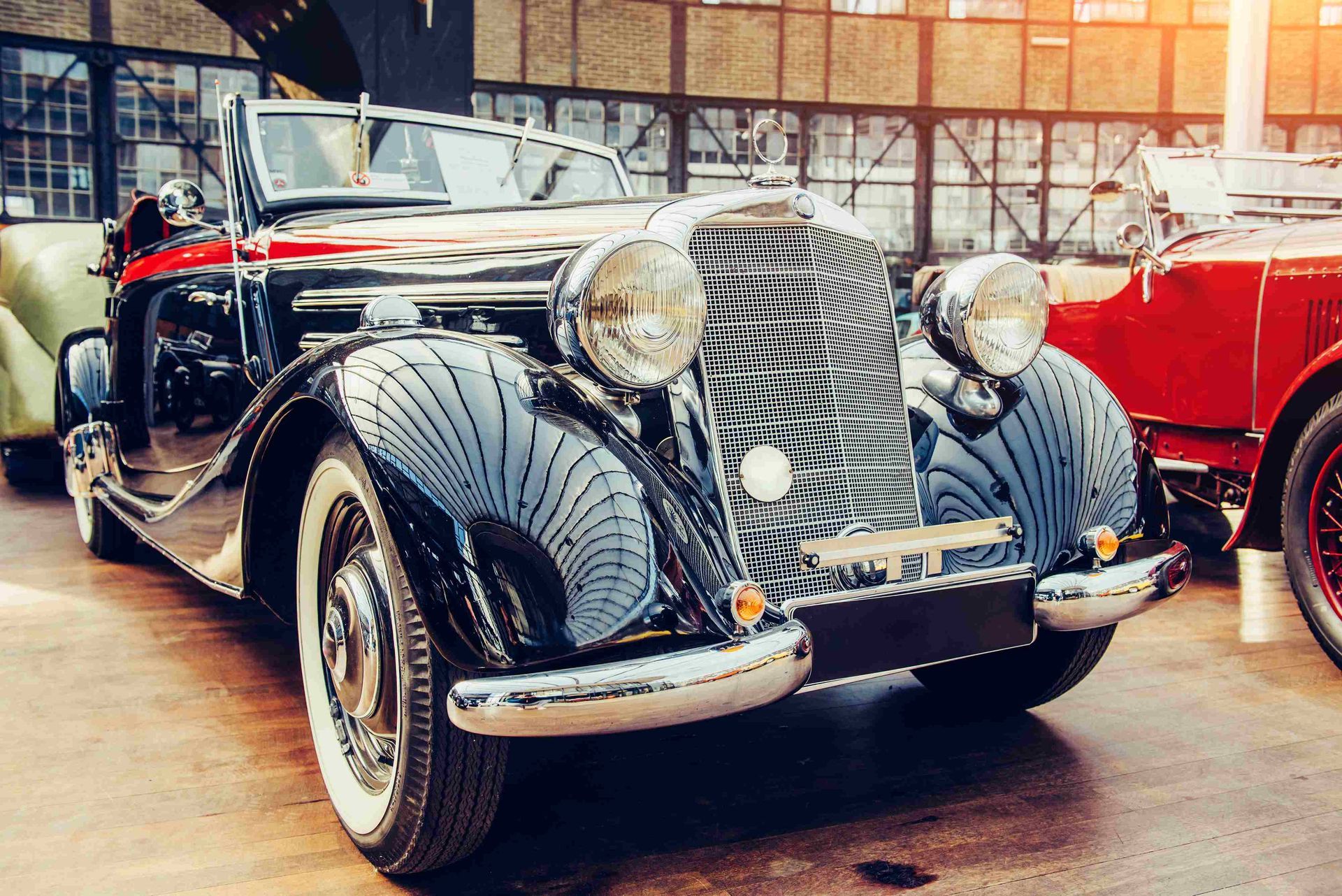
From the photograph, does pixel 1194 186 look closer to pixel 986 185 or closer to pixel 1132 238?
pixel 1132 238

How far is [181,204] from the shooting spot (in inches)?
122

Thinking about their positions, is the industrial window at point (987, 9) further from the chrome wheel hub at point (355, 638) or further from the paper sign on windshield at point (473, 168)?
the chrome wheel hub at point (355, 638)

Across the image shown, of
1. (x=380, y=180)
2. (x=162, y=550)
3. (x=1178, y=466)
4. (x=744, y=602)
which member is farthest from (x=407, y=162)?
(x=1178, y=466)

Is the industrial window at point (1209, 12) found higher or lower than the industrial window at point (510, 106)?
higher

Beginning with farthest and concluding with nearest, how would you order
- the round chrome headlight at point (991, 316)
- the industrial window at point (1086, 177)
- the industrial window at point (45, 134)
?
the industrial window at point (1086, 177), the industrial window at point (45, 134), the round chrome headlight at point (991, 316)

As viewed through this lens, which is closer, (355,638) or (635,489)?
(635,489)

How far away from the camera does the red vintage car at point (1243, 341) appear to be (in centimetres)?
311

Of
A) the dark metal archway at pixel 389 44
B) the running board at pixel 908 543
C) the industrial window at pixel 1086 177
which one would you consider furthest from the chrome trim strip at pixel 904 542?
the industrial window at pixel 1086 177

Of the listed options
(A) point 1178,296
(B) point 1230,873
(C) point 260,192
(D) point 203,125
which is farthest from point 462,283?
(D) point 203,125

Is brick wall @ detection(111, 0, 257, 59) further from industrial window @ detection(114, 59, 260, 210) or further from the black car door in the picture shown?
the black car door

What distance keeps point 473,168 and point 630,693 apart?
2241 mm

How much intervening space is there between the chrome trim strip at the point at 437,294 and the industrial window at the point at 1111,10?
16194mm

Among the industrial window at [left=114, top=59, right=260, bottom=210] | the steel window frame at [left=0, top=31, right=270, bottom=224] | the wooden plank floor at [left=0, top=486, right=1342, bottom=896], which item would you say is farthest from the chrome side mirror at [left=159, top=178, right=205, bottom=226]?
the industrial window at [left=114, top=59, right=260, bottom=210]

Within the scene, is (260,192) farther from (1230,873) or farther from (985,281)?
(1230,873)
